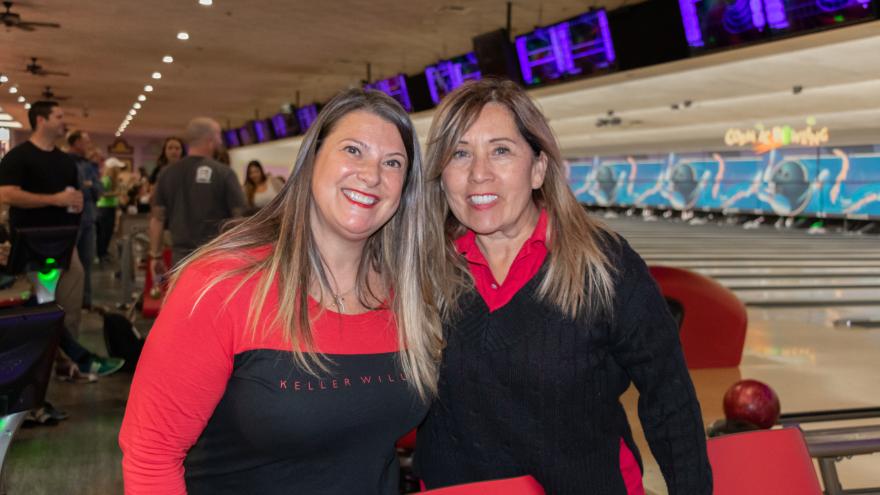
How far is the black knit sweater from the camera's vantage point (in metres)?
1.57

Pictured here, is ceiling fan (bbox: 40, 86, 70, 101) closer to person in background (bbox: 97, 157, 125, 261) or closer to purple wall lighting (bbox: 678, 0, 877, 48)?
person in background (bbox: 97, 157, 125, 261)

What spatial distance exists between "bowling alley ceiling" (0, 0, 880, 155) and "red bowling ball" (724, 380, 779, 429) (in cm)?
329

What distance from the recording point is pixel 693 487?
5.00 feet

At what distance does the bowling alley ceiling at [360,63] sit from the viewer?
25.5 ft

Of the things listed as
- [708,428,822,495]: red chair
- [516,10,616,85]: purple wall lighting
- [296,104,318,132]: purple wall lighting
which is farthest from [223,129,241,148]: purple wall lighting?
[708,428,822,495]: red chair

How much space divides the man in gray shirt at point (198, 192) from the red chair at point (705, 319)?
2.64m

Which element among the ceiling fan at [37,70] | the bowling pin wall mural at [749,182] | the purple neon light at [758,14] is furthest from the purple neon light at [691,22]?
the ceiling fan at [37,70]

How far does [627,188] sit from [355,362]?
2427 centimetres

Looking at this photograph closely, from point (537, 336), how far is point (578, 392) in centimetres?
13

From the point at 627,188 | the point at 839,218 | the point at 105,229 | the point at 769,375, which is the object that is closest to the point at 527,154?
the point at 769,375

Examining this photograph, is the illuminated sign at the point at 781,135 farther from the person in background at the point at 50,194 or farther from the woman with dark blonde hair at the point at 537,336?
the woman with dark blonde hair at the point at 537,336

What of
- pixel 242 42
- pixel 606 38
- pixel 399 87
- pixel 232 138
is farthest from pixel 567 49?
pixel 232 138

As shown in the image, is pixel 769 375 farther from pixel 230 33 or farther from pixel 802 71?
pixel 230 33

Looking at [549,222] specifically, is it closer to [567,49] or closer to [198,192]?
[198,192]
